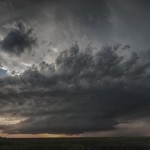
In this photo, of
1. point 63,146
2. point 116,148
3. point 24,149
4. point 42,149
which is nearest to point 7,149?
point 24,149

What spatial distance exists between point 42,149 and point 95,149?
1285 centimetres

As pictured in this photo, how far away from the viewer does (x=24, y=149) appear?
227 ft

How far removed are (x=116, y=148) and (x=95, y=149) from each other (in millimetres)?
7802

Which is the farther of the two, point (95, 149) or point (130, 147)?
point (130, 147)

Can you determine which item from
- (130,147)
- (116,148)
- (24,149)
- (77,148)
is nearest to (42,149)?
(24,149)

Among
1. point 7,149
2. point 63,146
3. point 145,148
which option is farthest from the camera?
point 145,148

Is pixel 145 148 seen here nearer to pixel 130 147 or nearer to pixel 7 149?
pixel 130 147

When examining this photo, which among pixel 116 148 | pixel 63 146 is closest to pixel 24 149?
pixel 63 146

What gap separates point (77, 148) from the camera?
68750 millimetres

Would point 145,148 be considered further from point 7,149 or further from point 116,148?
point 7,149

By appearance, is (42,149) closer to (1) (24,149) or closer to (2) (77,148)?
(1) (24,149)

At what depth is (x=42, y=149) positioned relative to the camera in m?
71.2

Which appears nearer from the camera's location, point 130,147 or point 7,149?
point 7,149

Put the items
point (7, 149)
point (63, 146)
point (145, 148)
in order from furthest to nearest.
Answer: point (145, 148) < point (63, 146) < point (7, 149)
